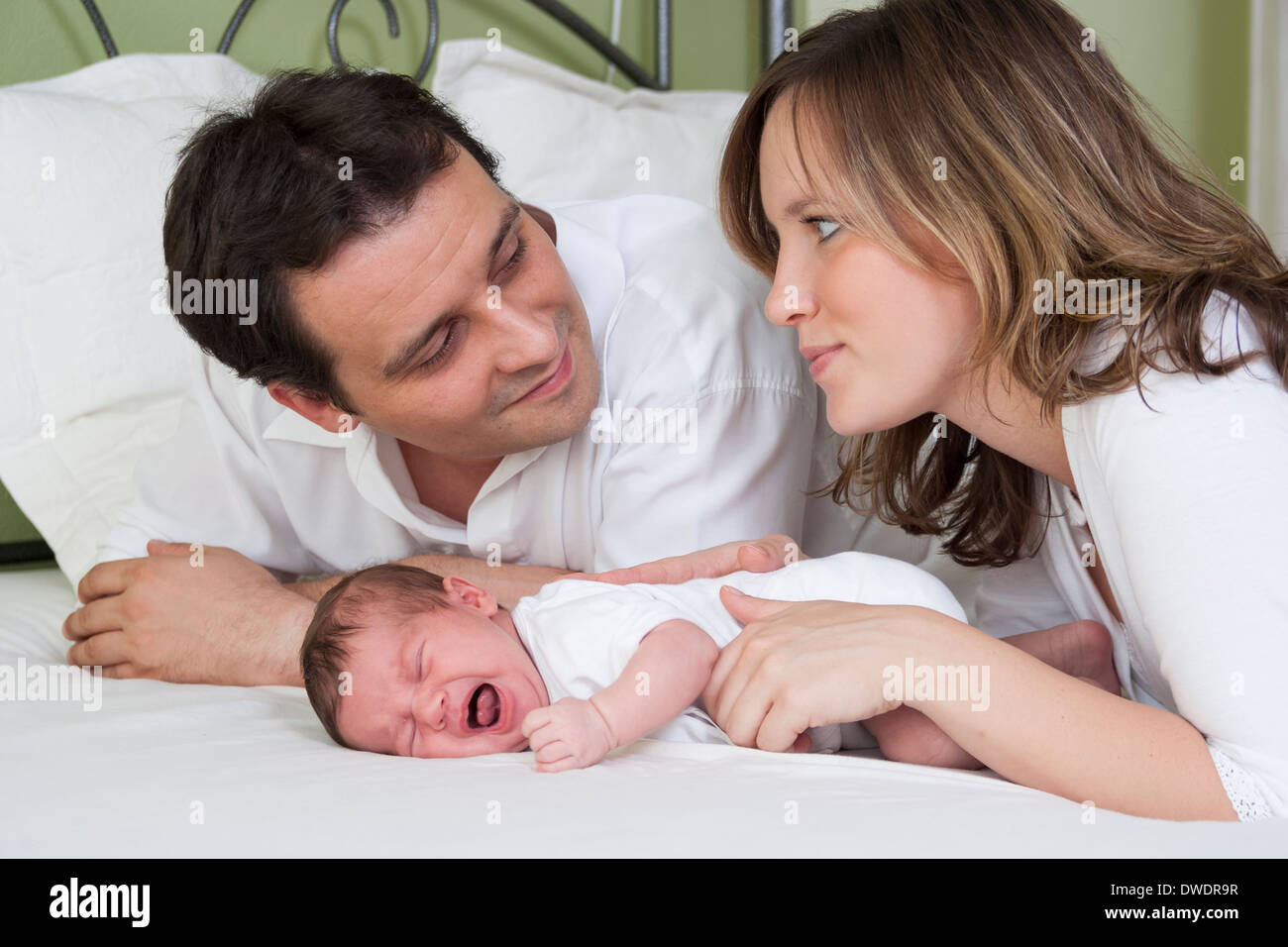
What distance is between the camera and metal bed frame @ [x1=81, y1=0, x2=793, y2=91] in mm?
2242

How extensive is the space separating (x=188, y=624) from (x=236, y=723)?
339 millimetres

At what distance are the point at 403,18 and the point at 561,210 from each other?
0.94 metres

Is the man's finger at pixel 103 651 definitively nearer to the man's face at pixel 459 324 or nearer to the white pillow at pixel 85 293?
the white pillow at pixel 85 293

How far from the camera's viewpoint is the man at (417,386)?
1.24m

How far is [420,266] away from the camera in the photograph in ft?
3.99

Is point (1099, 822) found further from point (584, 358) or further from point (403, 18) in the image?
point (403, 18)

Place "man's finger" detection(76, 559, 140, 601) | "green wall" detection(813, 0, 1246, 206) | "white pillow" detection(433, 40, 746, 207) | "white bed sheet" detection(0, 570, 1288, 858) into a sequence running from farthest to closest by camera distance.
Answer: "green wall" detection(813, 0, 1246, 206), "white pillow" detection(433, 40, 746, 207), "man's finger" detection(76, 559, 140, 601), "white bed sheet" detection(0, 570, 1288, 858)

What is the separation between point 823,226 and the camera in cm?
114

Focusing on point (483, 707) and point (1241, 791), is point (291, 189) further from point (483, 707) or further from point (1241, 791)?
point (1241, 791)

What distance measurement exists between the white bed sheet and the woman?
72mm

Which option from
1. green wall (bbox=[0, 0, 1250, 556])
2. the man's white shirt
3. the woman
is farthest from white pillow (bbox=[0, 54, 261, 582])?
the woman

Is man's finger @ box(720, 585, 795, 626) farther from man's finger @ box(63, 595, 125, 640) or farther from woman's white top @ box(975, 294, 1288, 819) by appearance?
man's finger @ box(63, 595, 125, 640)

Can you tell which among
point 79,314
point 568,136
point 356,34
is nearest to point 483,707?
point 79,314
